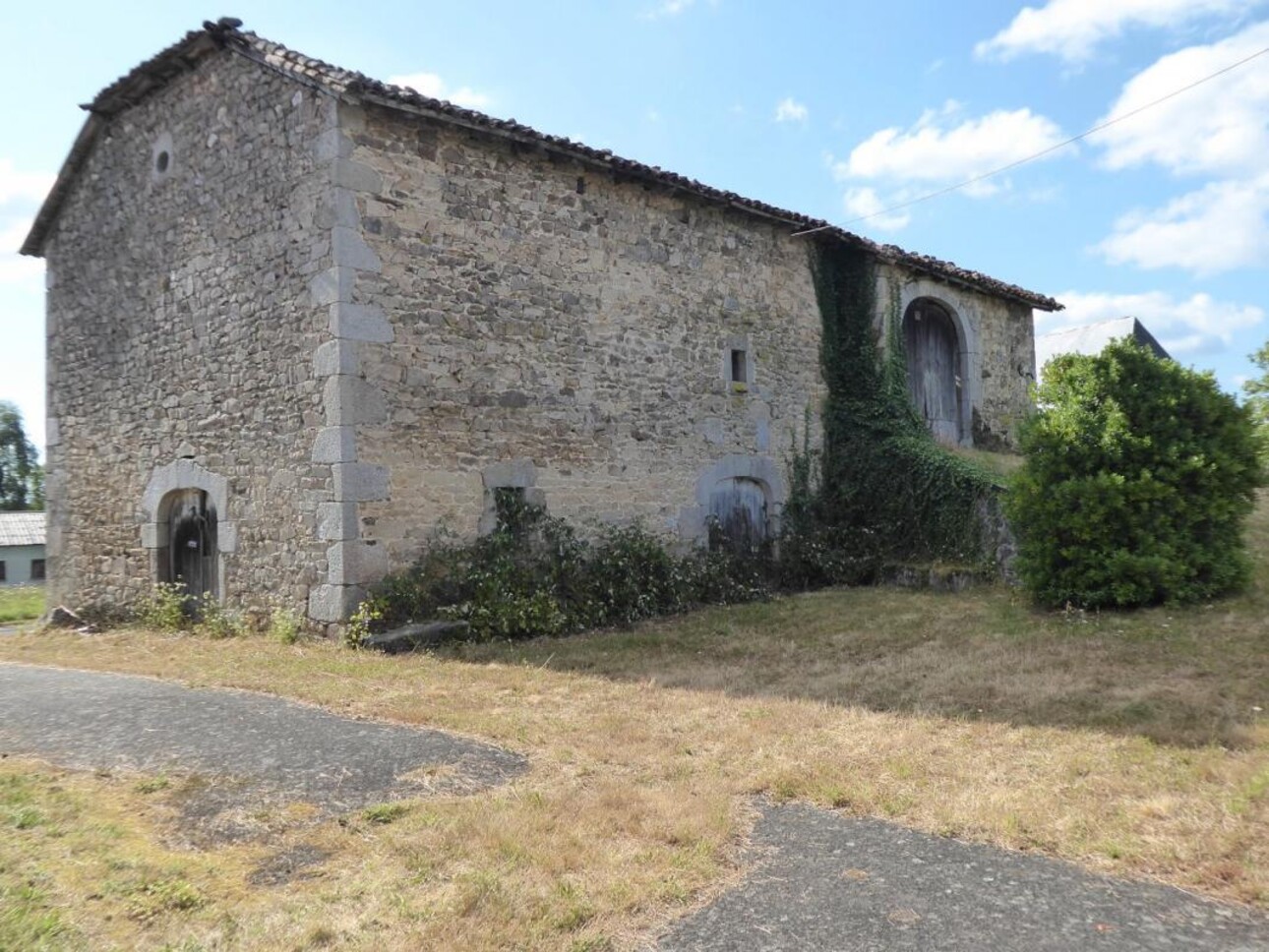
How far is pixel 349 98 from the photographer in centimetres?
879

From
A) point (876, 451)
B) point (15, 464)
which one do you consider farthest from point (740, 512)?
point (15, 464)

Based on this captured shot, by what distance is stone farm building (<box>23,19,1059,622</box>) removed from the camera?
8969 mm

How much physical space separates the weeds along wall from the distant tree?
1882 inches

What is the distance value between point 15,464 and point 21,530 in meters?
17.1

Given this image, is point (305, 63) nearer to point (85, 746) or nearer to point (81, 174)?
point (81, 174)

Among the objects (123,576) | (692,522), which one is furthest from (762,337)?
(123,576)

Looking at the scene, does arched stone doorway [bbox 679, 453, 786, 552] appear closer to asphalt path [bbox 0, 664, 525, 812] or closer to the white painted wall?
asphalt path [bbox 0, 664, 525, 812]

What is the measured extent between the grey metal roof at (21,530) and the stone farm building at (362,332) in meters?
25.0

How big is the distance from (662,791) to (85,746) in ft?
10.9

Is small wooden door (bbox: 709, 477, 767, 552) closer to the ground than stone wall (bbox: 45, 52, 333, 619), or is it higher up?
closer to the ground

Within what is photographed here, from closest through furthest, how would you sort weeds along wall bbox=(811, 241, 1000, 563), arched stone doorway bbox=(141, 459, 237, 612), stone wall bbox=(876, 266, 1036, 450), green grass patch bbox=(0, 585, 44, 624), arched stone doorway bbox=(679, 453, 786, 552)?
arched stone doorway bbox=(141, 459, 237, 612), arched stone doorway bbox=(679, 453, 786, 552), weeds along wall bbox=(811, 241, 1000, 563), green grass patch bbox=(0, 585, 44, 624), stone wall bbox=(876, 266, 1036, 450)

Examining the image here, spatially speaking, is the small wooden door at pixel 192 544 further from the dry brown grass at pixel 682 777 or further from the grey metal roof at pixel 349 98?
the grey metal roof at pixel 349 98

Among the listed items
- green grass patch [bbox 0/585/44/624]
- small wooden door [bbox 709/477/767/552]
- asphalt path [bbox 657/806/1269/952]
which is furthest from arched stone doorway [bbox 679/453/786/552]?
green grass patch [bbox 0/585/44/624]

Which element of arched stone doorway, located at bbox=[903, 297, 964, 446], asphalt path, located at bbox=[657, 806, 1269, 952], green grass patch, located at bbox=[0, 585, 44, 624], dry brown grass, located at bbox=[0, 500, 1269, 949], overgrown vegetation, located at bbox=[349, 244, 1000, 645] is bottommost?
asphalt path, located at bbox=[657, 806, 1269, 952]
